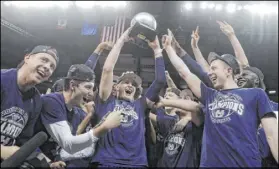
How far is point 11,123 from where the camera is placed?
1.84 m

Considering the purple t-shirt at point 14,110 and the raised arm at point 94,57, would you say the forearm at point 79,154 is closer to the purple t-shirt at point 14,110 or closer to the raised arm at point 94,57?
the purple t-shirt at point 14,110

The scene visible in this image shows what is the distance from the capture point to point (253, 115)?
1933mm

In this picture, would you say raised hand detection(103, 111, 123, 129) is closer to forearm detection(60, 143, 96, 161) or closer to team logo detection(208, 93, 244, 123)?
forearm detection(60, 143, 96, 161)

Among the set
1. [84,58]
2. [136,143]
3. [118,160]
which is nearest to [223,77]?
[136,143]

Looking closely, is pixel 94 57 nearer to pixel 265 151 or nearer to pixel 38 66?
pixel 38 66

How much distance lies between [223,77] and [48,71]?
4.25 feet

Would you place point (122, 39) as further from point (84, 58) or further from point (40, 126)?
point (84, 58)

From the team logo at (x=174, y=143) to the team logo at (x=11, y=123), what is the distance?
1231 millimetres

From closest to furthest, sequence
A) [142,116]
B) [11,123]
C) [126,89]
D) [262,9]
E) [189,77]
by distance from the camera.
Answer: [11,123] < [189,77] < [142,116] < [126,89] < [262,9]

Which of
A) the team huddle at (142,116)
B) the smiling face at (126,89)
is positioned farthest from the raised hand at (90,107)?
the smiling face at (126,89)

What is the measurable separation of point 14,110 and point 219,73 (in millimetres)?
1502

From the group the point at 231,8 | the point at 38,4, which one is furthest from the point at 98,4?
the point at 231,8

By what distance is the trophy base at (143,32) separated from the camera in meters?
2.69

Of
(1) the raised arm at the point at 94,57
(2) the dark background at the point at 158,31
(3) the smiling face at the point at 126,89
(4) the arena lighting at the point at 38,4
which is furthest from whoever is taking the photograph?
(4) the arena lighting at the point at 38,4
